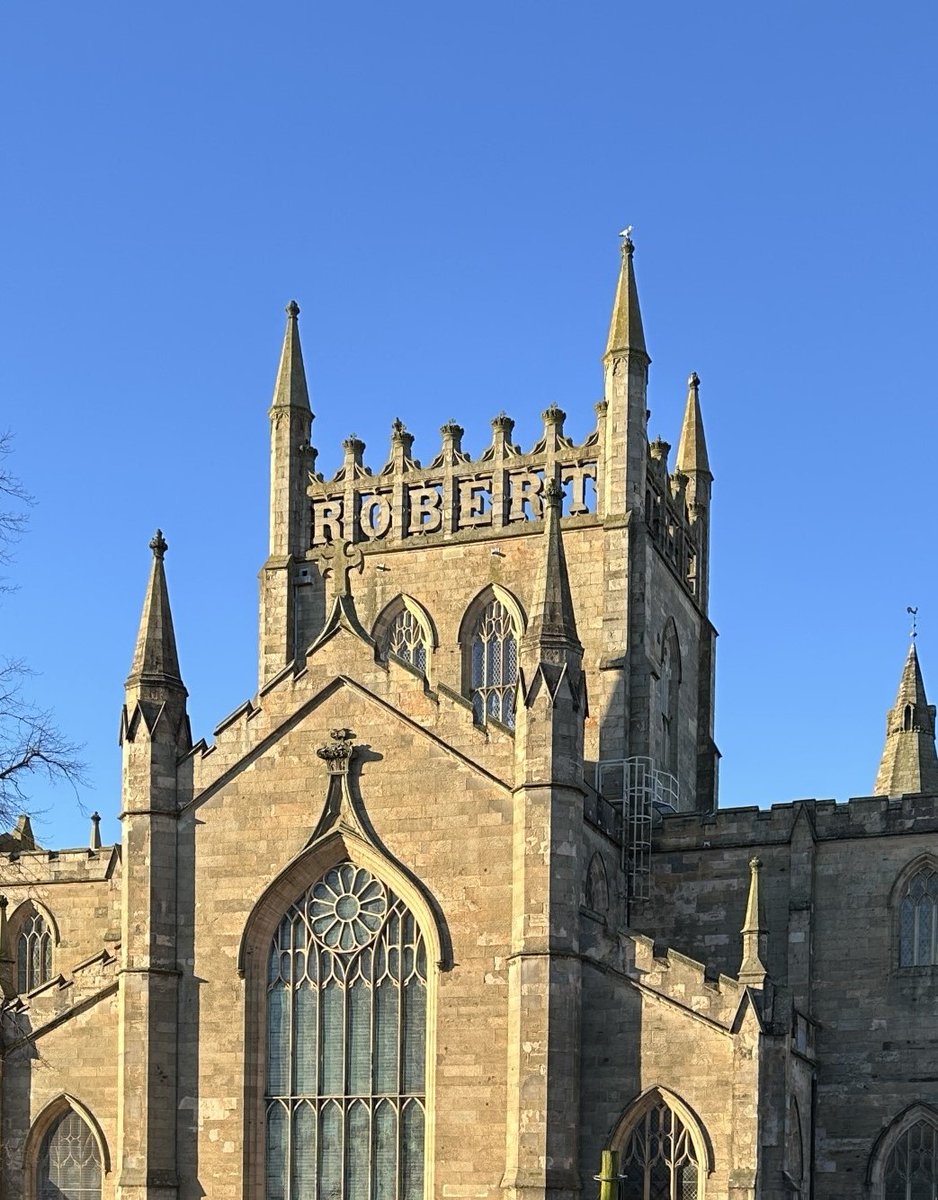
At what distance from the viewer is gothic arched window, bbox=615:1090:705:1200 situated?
124ft

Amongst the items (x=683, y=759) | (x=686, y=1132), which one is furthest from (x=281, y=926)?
(x=683, y=759)

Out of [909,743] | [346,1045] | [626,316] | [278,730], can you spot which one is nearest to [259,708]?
[278,730]

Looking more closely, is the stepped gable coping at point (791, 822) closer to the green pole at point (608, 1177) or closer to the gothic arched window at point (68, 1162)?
the gothic arched window at point (68, 1162)

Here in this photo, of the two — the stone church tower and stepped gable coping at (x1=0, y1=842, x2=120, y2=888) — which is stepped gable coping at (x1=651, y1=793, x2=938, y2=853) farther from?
stepped gable coping at (x1=0, y1=842, x2=120, y2=888)

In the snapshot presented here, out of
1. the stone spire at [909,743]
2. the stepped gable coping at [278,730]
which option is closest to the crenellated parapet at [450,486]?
the stepped gable coping at [278,730]

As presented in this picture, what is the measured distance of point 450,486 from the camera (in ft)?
163

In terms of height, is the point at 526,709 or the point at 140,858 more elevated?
the point at 526,709

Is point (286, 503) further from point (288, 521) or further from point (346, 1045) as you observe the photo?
point (346, 1045)

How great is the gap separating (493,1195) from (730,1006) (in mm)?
5480

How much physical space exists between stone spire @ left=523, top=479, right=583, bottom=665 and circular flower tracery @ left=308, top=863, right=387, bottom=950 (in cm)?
559

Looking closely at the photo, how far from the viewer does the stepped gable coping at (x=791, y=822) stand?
43562mm

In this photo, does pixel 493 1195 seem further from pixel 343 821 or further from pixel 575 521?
pixel 575 521

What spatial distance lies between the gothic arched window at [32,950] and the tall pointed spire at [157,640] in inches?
376

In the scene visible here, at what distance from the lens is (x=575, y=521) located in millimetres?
47625
